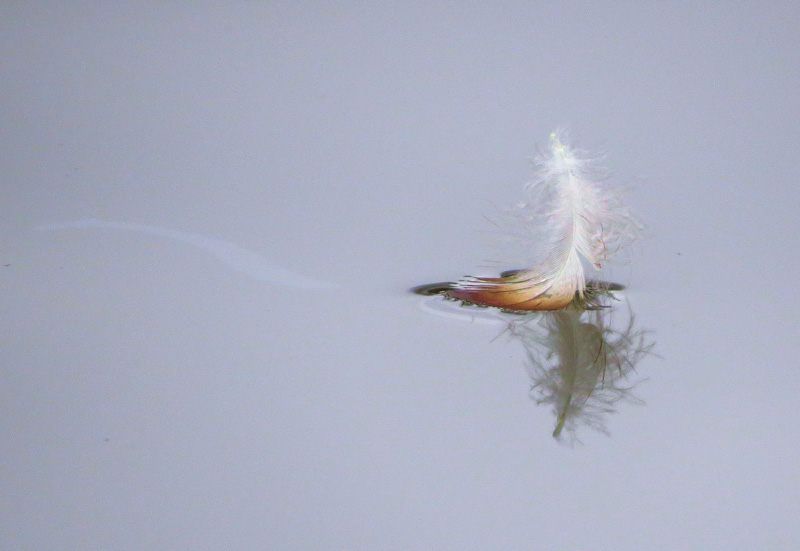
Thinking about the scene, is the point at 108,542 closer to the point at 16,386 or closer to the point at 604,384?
the point at 16,386

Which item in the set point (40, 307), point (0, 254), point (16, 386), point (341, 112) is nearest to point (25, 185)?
point (0, 254)

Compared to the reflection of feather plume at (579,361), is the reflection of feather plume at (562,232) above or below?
above

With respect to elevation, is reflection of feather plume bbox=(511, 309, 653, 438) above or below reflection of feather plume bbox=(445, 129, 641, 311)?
below

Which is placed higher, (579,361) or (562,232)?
(562,232)
